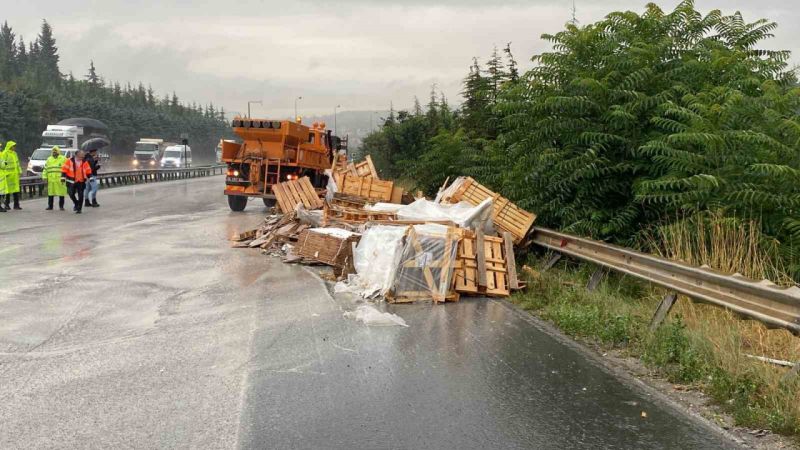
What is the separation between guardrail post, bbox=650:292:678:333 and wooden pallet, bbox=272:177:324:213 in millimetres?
10932

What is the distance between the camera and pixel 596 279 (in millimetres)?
9141

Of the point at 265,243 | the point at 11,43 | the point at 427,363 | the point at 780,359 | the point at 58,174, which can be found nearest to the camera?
the point at 780,359

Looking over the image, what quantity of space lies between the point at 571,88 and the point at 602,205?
6.48 ft

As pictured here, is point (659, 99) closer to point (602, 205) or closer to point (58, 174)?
point (602, 205)

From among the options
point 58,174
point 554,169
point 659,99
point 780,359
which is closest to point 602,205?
point 554,169

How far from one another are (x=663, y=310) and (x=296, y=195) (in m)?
12.0

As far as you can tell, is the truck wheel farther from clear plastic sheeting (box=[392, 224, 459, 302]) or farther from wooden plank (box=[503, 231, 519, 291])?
clear plastic sheeting (box=[392, 224, 459, 302])

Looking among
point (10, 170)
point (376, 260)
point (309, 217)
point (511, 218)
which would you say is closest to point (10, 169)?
point (10, 170)

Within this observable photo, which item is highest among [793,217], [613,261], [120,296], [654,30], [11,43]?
[11,43]

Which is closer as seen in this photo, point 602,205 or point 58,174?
point 602,205

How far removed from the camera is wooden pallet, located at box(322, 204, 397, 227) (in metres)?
13.2

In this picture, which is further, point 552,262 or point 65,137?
point 65,137

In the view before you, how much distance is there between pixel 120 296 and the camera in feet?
29.7

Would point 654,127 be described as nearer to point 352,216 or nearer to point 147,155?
point 352,216
